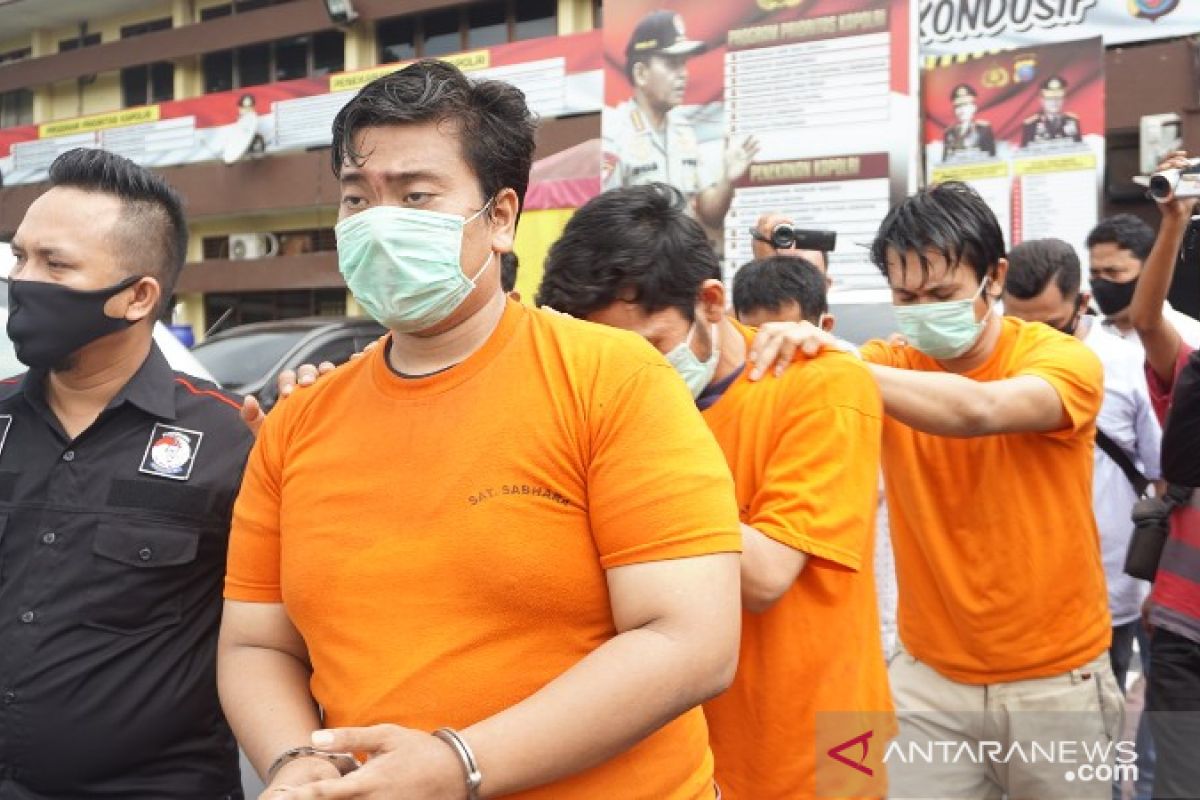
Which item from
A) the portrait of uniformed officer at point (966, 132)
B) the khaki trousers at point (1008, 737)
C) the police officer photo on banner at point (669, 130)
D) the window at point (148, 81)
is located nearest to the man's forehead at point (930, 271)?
the khaki trousers at point (1008, 737)

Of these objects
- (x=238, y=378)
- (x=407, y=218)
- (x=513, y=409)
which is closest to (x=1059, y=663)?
(x=513, y=409)

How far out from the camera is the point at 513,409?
1329 mm

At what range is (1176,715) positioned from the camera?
2383 mm

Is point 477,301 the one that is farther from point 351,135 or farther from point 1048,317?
point 1048,317

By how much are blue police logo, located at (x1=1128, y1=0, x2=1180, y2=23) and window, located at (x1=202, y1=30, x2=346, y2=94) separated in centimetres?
1200

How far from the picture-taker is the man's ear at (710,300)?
79.9 inches

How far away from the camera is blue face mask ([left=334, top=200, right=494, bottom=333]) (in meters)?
1.40

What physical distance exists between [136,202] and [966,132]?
28.8ft

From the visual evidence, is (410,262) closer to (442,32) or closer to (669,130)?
(669,130)

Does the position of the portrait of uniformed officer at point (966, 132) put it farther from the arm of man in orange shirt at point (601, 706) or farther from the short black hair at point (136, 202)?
the arm of man in orange shirt at point (601, 706)

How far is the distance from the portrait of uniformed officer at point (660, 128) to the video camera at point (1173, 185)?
7.72 meters

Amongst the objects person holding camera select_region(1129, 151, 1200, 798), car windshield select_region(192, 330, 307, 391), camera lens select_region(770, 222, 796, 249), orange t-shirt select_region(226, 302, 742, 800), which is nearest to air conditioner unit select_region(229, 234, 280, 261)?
car windshield select_region(192, 330, 307, 391)

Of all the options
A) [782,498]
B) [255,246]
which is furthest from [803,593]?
[255,246]

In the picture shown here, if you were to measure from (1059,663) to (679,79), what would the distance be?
8.90m
